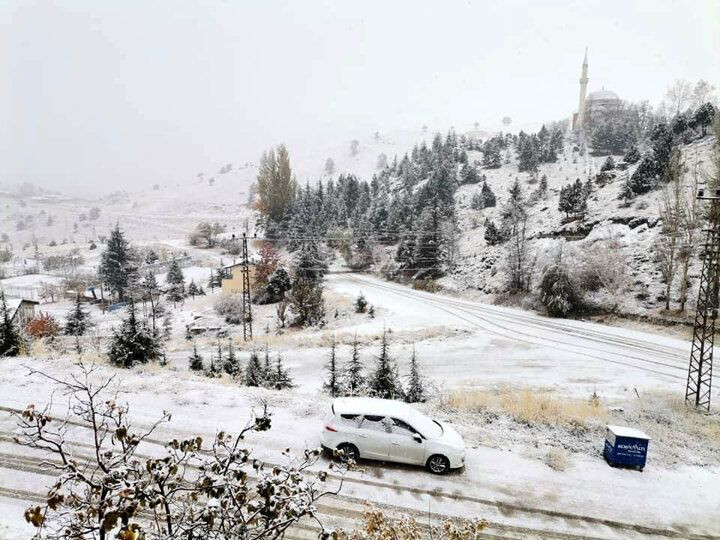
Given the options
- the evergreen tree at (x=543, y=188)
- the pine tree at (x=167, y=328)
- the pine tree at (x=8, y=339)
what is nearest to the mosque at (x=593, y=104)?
the evergreen tree at (x=543, y=188)

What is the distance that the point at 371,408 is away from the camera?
34.4ft

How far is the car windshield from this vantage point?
1008cm

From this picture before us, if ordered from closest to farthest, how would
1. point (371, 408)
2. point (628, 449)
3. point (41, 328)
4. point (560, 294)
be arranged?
point (371, 408), point (628, 449), point (560, 294), point (41, 328)

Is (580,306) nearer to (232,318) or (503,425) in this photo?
(503,425)

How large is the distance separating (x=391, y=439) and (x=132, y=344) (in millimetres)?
16274

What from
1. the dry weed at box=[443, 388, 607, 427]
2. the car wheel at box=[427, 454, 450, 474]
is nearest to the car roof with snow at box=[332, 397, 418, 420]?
the car wheel at box=[427, 454, 450, 474]

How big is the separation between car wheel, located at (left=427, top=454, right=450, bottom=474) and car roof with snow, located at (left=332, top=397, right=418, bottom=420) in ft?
3.85

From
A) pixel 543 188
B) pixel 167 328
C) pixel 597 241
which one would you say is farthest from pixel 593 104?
pixel 167 328

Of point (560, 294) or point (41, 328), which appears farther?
point (41, 328)

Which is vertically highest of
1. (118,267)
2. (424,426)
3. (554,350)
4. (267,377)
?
(118,267)

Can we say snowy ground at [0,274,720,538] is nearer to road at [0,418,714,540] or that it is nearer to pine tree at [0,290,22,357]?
road at [0,418,714,540]

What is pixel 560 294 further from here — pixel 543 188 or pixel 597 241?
pixel 543 188

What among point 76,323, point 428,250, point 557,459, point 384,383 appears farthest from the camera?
point 428,250

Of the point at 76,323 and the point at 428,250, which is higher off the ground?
the point at 428,250
